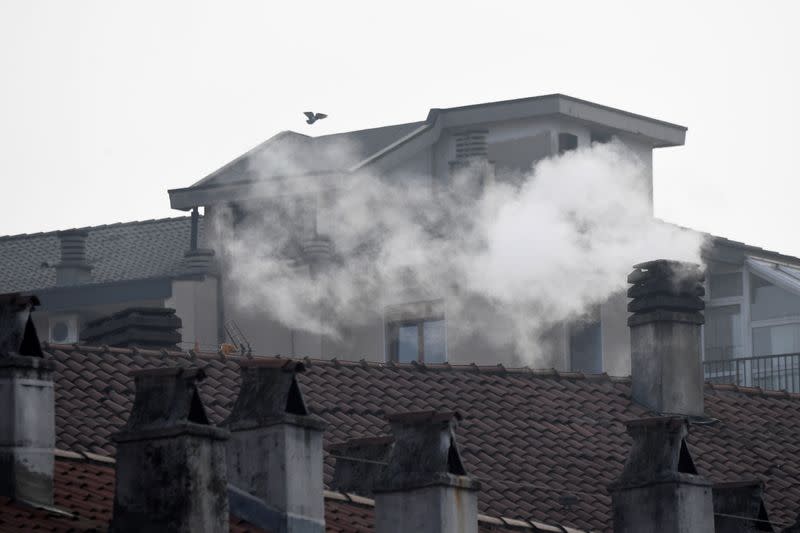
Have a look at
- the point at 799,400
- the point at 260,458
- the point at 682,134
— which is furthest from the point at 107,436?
the point at 682,134

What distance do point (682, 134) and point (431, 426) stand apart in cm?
2937

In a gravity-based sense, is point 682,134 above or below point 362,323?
above

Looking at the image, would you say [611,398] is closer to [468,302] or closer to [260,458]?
[260,458]

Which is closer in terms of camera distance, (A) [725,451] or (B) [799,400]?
(A) [725,451]

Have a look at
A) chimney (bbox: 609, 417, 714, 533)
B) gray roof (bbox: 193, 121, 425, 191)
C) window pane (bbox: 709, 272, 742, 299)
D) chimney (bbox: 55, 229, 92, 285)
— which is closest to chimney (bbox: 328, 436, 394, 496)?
chimney (bbox: 609, 417, 714, 533)

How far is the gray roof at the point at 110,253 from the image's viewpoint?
2084 inches

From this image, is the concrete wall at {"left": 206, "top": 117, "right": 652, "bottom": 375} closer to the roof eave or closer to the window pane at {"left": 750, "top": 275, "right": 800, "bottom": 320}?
the roof eave

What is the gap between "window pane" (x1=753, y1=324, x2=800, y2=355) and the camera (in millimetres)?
50531

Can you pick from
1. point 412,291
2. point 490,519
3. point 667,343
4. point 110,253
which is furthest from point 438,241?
point 490,519

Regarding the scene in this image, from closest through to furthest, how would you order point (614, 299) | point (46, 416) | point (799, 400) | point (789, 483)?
1. point (46, 416)
2. point (789, 483)
3. point (799, 400)
4. point (614, 299)

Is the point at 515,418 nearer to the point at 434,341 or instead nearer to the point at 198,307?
the point at 434,341

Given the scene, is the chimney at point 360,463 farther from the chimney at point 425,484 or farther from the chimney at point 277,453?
the chimney at point 277,453

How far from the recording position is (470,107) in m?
48.2

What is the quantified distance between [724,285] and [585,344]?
474 centimetres
